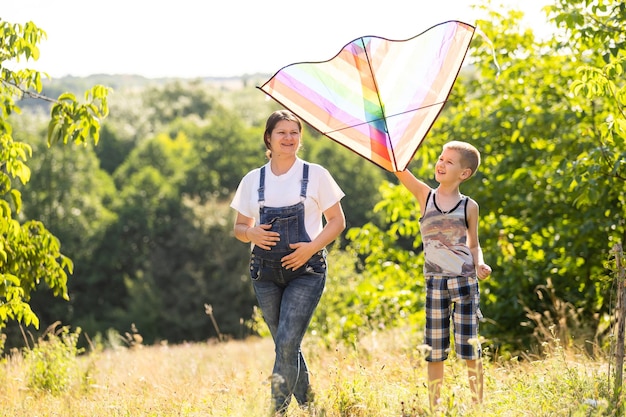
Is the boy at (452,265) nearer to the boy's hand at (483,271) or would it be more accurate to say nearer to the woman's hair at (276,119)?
the boy's hand at (483,271)

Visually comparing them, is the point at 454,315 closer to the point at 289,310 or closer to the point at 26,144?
the point at 289,310

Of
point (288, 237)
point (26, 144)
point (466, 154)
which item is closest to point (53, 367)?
point (26, 144)

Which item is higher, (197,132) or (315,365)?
(197,132)

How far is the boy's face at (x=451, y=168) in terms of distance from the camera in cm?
452

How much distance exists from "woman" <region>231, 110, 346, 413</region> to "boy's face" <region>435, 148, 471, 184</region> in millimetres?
607

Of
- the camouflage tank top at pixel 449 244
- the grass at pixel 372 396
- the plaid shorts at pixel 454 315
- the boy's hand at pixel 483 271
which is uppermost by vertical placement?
the camouflage tank top at pixel 449 244

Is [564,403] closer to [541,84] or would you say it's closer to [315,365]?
[315,365]

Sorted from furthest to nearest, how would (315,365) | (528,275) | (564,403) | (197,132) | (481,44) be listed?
(197,132) < (481,44) < (528,275) < (315,365) < (564,403)

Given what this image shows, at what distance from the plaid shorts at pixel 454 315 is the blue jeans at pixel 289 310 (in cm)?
66

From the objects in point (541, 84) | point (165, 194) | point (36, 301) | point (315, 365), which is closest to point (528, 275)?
point (541, 84)

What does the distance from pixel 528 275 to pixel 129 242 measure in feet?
117

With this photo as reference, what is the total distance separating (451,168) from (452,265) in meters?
0.55

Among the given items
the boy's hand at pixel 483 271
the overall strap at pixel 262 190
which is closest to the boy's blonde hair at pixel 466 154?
the boy's hand at pixel 483 271

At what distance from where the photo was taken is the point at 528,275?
9.27 metres
